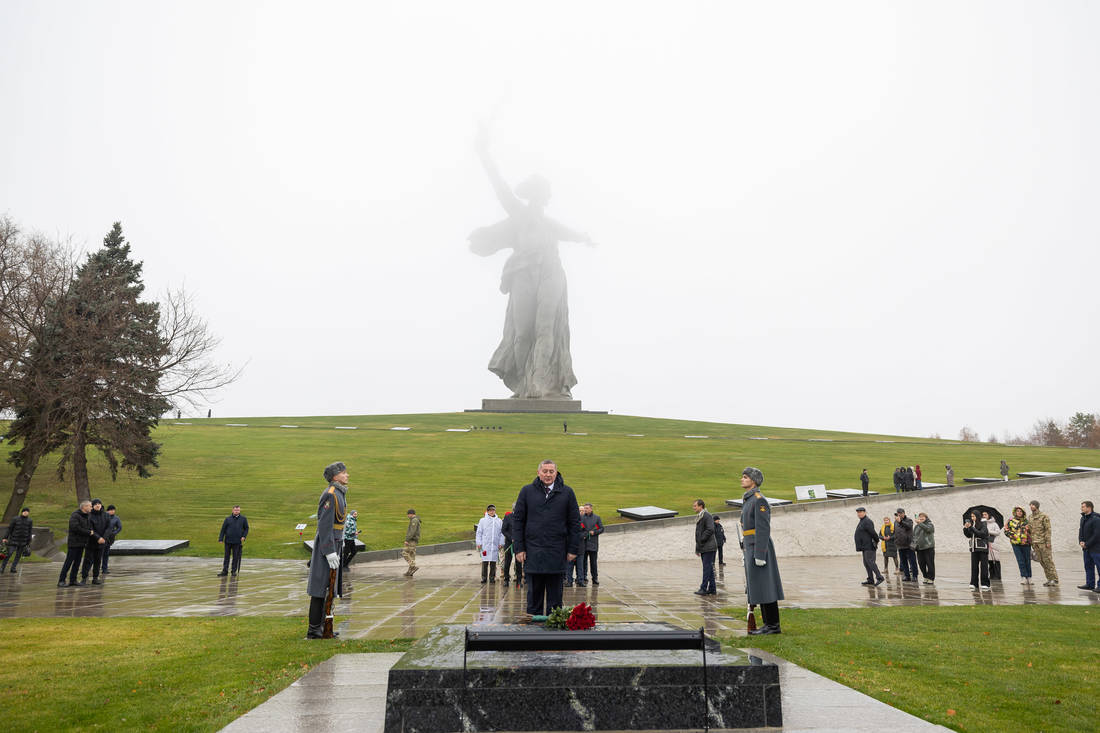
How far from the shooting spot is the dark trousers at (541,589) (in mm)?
7562

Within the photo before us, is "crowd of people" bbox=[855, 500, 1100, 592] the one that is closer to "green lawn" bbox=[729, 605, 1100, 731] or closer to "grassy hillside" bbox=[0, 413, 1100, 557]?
"green lawn" bbox=[729, 605, 1100, 731]

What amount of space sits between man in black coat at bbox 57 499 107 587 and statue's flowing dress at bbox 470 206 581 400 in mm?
52596

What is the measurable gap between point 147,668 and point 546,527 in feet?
13.7

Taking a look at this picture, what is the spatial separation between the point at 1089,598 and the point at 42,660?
15904 millimetres

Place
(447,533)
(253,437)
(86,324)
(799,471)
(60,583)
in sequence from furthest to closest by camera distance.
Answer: (253,437), (799,471), (86,324), (447,533), (60,583)

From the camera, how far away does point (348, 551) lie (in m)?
15.9

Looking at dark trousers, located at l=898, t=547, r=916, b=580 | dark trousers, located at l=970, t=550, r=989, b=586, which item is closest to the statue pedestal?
dark trousers, located at l=898, t=547, r=916, b=580

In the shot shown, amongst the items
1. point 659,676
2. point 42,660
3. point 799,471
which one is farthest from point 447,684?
point 799,471

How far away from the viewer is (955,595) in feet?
40.9

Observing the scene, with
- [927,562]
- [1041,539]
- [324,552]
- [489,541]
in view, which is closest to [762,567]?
[324,552]

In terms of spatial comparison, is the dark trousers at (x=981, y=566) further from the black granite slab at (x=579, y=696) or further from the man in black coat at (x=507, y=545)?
the black granite slab at (x=579, y=696)

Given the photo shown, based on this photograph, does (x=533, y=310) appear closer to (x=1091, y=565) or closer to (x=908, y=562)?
(x=908, y=562)

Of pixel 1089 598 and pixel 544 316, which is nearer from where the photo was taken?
pixel 1089 598

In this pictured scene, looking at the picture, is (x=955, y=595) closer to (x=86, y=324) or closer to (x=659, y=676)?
(x=659, y=676)
